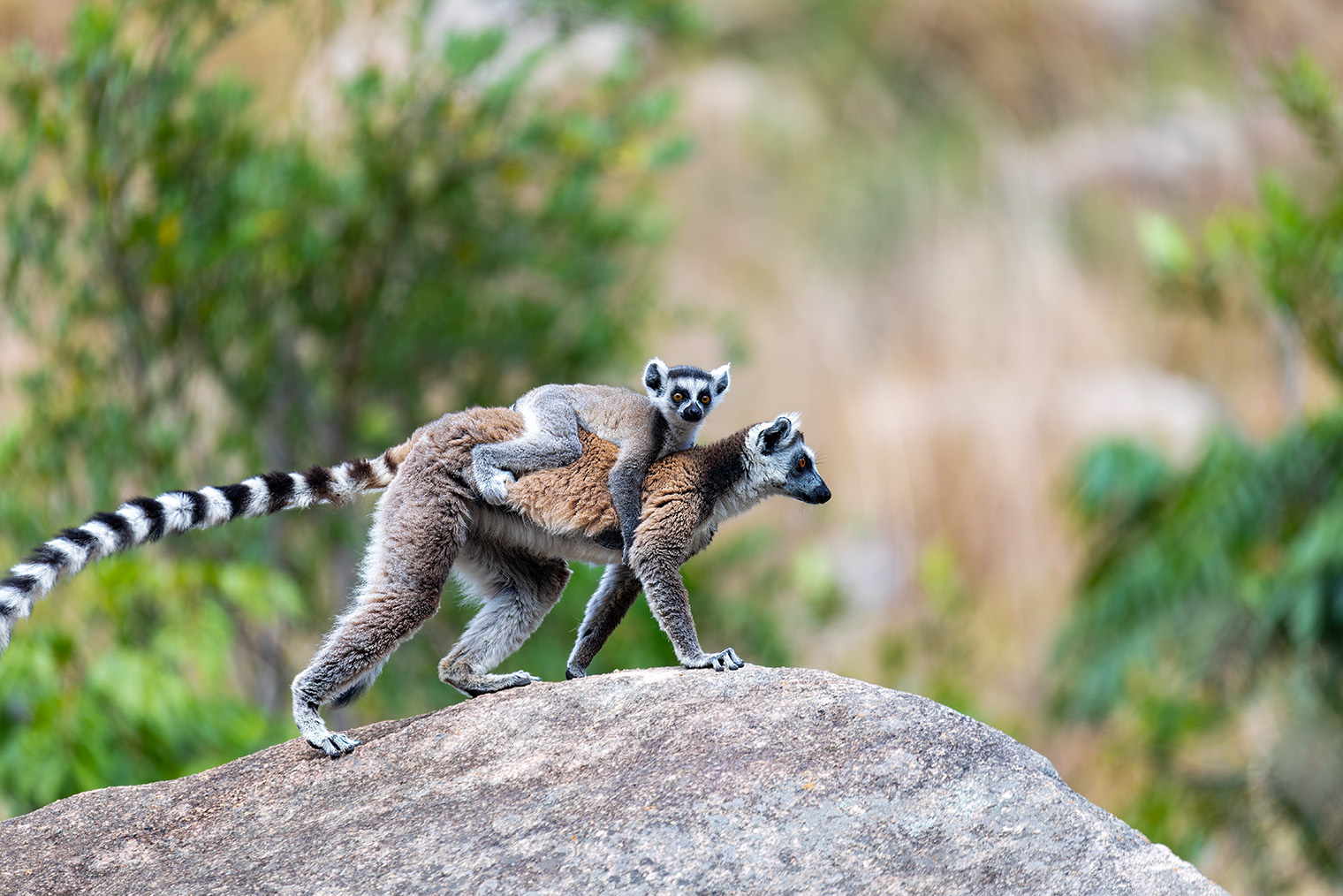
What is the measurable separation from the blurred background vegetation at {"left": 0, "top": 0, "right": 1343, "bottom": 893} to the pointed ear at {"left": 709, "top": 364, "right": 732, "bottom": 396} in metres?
3.10

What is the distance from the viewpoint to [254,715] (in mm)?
7742

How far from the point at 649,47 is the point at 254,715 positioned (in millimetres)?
13038

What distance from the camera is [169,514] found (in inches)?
180

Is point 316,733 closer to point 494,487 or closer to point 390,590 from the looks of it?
point 390,590

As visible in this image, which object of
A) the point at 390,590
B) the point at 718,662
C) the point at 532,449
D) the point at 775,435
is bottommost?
the point at 718,662

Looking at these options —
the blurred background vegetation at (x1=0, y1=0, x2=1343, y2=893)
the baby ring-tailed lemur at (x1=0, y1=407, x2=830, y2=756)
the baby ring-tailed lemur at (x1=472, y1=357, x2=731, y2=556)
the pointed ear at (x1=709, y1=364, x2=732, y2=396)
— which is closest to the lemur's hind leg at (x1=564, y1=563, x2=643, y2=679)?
the baby ring-tailed lemur at (x1=0, y1=407, x2=830, y2=756)

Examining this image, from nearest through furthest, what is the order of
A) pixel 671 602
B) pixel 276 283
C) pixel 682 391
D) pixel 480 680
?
pixel 671 602 → pixel 480 680 → pixel 682 391 → pixel 276 283

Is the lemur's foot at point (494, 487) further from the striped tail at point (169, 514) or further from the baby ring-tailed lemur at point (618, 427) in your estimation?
the striped tail at point (169, 514)

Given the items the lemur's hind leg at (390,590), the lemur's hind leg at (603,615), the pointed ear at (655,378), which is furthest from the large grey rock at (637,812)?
the pointed ear at (655,378)

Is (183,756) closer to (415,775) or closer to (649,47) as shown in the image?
(415,775)

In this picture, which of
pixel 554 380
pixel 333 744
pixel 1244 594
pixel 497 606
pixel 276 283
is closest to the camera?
pixel 333 744

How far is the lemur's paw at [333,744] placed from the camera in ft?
14.5

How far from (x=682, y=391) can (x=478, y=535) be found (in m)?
1.00

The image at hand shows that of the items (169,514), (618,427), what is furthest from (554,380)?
(169,514)
